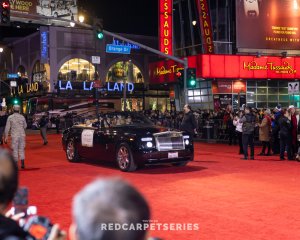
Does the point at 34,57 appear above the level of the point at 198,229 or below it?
above

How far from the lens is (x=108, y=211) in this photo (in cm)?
157

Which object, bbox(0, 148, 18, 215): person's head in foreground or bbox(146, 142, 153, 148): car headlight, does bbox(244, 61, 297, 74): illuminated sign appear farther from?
bbox(0, 148, 18, 215): person's head in foreground

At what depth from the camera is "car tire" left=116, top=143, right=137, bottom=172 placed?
12625 millimetres

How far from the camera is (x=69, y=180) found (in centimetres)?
1150

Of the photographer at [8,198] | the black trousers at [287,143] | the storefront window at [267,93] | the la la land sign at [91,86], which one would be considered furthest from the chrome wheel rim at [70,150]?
the la la land sign at [91,86]

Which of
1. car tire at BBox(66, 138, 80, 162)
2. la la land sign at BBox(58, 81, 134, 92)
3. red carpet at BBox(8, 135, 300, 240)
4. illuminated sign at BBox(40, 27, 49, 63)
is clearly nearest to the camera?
red carpet at BBox(8, 135, 300, 240)

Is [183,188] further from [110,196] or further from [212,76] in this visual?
[212,76]

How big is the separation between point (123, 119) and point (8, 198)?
39.1ft

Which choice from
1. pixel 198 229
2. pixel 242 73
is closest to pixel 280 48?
pixel 242 73

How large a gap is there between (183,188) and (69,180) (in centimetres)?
298

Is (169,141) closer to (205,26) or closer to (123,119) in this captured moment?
(123,119)

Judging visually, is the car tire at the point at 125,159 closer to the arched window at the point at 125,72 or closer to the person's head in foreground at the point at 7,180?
the person's head in foreground at the point at 7,180

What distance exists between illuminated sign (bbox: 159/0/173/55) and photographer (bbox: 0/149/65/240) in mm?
34633

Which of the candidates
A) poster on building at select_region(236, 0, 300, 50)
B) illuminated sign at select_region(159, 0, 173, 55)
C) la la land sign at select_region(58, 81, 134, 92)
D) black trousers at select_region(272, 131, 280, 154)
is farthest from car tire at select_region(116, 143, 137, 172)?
la la land sign at select_region(58, 81, 134, 92)
